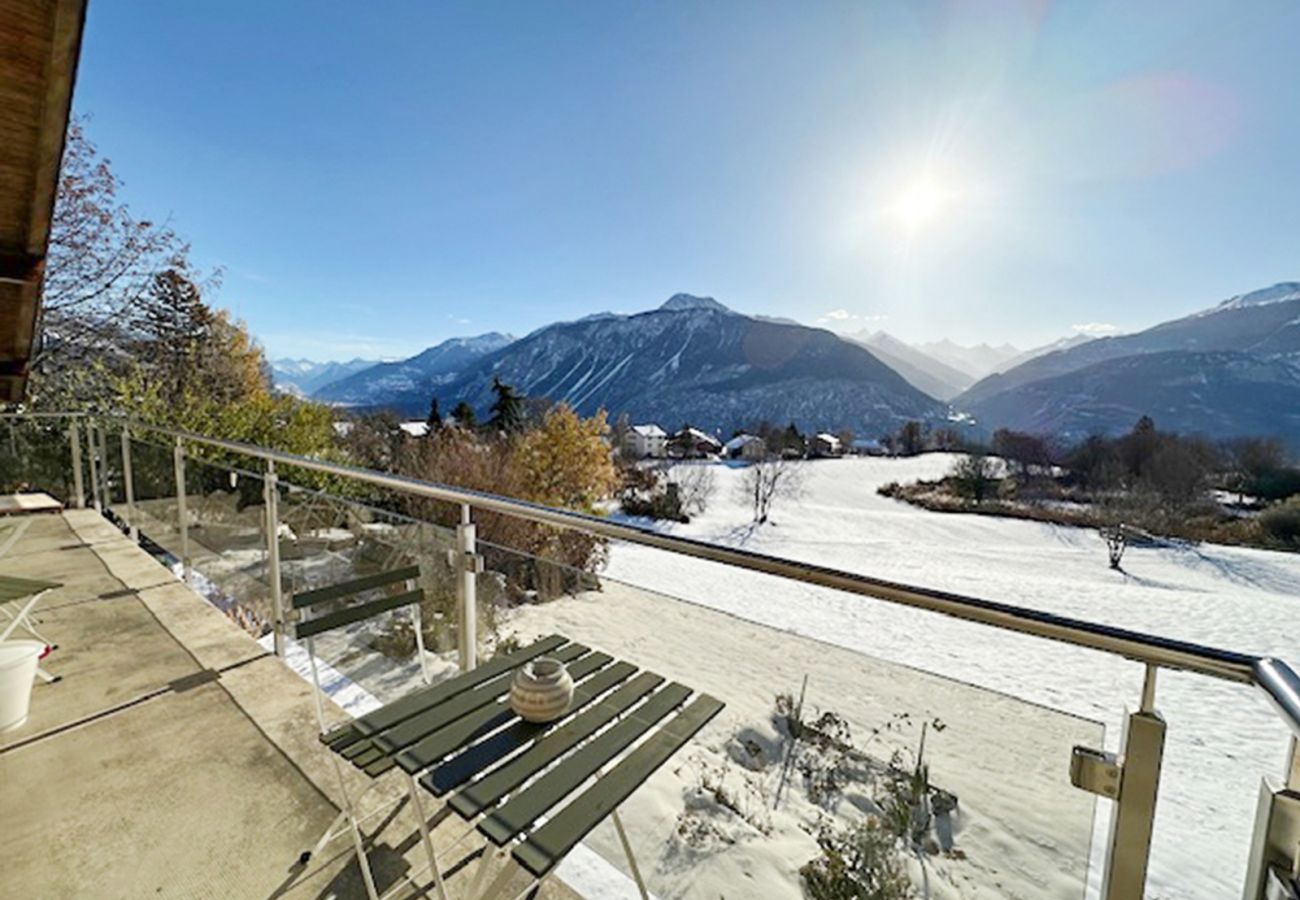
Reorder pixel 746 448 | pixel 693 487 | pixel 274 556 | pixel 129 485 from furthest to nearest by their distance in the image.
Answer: pixel 746 448 < pixel 693 487 < pixel 129 485 < pixel 274 556

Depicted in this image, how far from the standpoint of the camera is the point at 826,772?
7.18 feet

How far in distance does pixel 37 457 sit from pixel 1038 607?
14.1 meters

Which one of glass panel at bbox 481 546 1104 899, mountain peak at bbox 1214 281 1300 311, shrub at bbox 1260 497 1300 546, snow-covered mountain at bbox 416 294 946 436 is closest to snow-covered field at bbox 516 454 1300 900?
glass panel at bbox 481 546 1104 899

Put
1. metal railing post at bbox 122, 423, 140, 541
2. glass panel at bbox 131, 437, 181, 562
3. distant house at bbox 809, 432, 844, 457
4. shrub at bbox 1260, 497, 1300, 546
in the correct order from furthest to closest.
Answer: distant house at bbox 809, 432, 844, 457, shrub at bbox 1260, 497, 1300, 546, metal railing post at bbox 122, 423, 140, 541, glass panel at bbox 131, 437, 181, 562

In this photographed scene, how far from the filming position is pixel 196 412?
9.53m

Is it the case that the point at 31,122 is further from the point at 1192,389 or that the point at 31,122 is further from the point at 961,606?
the point at 1192,389

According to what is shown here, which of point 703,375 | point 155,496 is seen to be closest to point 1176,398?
point 703,375

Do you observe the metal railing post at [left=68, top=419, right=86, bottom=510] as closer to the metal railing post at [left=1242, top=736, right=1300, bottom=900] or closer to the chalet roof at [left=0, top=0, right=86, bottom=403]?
the chalet roof at [left=0, top=0, right=86, bottom=403]

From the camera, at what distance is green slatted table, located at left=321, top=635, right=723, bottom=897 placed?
3.43 ft

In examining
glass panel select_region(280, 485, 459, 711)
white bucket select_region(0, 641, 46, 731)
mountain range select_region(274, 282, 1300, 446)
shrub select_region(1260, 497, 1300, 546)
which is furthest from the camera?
mountain range select_region(274, 282, 1300, 446)

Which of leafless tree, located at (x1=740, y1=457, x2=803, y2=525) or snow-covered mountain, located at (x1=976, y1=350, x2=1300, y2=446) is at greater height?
snow-covered mountain, located at (x1=976, y1=350, x2=1300, y2=446)

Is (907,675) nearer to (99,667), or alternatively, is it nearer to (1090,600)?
(99,667)

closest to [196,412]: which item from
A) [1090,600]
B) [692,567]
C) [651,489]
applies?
[692,567]

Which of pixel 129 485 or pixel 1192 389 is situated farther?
pixel 1192 389
